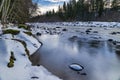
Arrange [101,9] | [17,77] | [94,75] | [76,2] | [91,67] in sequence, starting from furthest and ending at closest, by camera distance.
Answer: [76,2], [101,9], [91,67], [94,75], [17,77]

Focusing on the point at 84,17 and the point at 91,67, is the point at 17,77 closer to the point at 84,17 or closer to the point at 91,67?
the point at 91,67

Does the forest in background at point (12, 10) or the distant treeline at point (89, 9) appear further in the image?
the distant treeline at point (89, 9)

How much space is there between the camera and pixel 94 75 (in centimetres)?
1334

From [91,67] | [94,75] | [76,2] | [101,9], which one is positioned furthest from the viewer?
[76,2]

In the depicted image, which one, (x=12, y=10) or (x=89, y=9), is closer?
(x=12, y=10)

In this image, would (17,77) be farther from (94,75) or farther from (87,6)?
(87,6)

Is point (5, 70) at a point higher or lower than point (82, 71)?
higher

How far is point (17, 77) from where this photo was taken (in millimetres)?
10938

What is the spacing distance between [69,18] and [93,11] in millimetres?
12235

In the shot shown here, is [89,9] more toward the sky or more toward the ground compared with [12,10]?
more toward the ground

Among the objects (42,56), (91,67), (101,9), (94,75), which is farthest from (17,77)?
(101,9)

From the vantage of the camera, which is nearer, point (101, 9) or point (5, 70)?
point (5, 70)

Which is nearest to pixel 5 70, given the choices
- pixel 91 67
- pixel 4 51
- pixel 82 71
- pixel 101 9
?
pixel 4 51

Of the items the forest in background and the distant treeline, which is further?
the distant treeline
